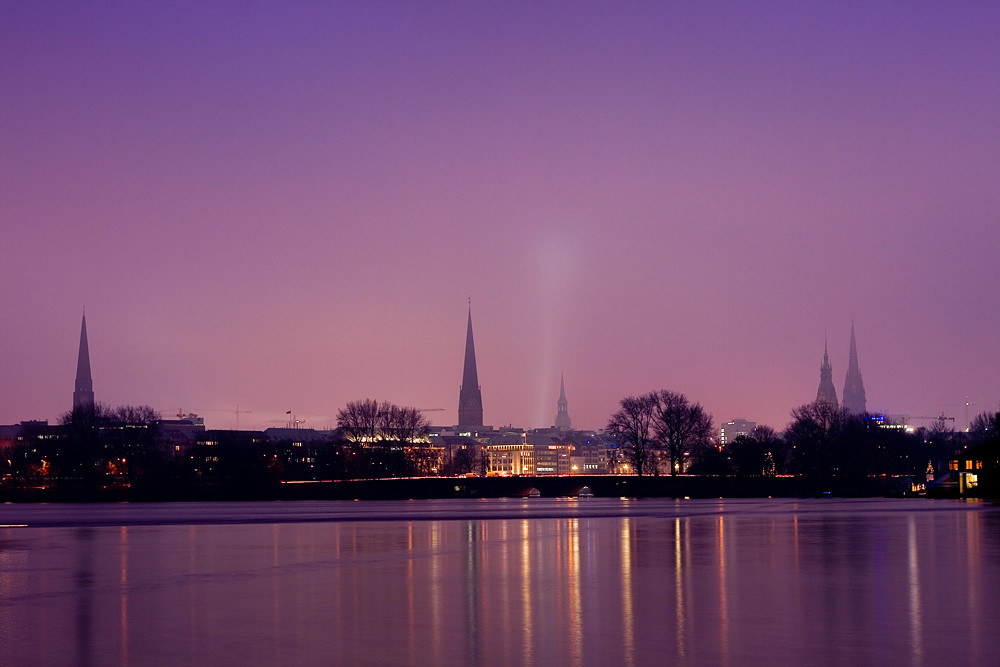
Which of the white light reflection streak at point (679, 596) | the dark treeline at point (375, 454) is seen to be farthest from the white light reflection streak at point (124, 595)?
the dark treeline at point (375, 454)

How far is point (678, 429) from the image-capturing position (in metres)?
145

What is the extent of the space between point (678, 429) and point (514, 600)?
123556 mm

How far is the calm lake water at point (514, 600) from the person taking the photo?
17.4 metres

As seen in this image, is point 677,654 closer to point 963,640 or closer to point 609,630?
point 609,630

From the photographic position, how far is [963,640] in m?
17.9

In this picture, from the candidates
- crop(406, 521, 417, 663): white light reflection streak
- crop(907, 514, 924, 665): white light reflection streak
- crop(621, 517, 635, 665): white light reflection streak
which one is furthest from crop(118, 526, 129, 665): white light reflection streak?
crop(907, 514, 924, 665): white light reflection streak

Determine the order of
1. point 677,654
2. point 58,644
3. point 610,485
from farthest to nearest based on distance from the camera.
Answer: point 610,485 → point 58,644 → point 677,654

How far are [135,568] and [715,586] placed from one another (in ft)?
53.7

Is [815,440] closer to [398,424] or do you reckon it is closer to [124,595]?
[398,424]

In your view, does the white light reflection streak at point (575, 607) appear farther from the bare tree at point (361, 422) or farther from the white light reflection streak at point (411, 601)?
the bare tree at point (361, 422)

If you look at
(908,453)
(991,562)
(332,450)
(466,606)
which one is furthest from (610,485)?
(466,606)

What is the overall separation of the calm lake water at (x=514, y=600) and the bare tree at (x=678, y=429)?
9985cm

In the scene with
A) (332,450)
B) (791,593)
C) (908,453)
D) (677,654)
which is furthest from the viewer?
(908,453)

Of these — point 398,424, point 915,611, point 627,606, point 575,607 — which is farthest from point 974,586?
point 398,424
